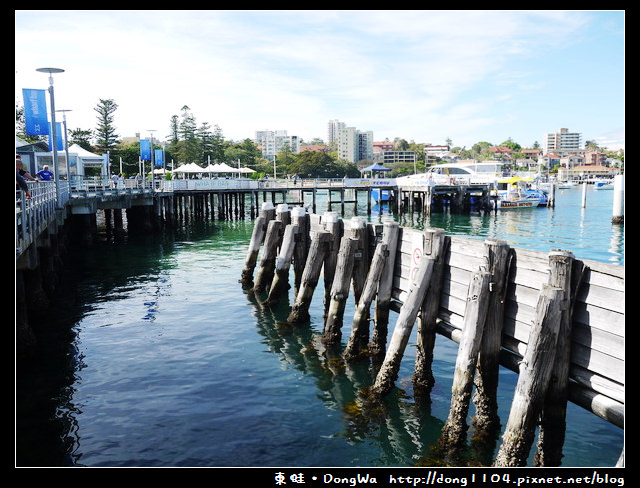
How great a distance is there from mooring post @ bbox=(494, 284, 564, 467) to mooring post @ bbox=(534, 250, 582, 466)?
14 cm

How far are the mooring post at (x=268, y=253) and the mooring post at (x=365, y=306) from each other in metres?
5.54

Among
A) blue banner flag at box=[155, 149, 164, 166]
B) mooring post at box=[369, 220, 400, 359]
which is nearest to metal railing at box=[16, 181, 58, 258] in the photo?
mooring post at box=[369, 220, 400, 359]

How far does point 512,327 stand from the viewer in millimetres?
7539

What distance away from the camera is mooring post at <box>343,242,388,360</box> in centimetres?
1042

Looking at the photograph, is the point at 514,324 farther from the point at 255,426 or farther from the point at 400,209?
the point at 400,209

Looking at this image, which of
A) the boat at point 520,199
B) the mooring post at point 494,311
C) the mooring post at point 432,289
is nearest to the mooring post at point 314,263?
the mooring post at point 432,289

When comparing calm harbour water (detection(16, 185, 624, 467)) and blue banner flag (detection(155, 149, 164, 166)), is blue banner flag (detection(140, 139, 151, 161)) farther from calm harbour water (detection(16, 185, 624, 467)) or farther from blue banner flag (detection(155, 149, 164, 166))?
calm harbour water (detection(16, 185, 624, 467))

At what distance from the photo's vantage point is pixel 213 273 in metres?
22.9

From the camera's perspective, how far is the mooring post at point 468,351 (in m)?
7.22

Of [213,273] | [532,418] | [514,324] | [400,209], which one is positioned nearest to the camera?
[532,418]

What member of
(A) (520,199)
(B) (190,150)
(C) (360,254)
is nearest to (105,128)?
(B) (190,150)

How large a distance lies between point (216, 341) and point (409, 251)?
557cm

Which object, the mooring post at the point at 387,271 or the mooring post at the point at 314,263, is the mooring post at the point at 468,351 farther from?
the mooring post at the point at 314,263
